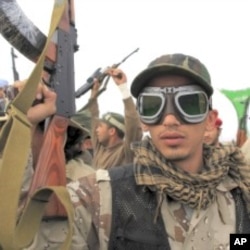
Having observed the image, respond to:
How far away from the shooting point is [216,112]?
104 inches

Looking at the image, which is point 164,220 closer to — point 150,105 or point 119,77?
point 150,105

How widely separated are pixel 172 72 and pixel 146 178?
1.48 ft

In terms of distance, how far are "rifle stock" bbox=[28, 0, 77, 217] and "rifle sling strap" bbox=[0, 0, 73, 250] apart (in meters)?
0.36

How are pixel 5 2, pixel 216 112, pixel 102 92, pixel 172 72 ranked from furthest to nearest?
pixel 102 92, pixel 216 112, pixel 172 72, pixel 5 2

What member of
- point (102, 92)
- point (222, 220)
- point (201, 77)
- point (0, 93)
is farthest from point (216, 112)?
point (102, 92)

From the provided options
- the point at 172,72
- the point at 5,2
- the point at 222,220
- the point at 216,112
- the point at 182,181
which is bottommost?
the point at 222,220

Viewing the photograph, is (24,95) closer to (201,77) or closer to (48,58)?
(48,58)

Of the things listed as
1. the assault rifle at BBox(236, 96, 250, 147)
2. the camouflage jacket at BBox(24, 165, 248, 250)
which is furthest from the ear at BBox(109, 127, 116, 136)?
the camouflage jacket at BBox(24, 165, 248, 250)

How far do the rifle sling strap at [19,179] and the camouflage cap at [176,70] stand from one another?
0.47m

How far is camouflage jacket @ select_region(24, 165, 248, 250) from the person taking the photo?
7.38 ft

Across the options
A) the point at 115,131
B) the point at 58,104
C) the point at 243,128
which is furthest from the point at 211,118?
the point at 243,128

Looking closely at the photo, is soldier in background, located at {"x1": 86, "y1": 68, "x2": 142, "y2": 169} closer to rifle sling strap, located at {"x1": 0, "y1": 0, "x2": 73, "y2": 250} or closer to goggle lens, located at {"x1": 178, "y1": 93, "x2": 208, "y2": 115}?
goggle lens, located at {"x1": 178, "y1": 93, "x2": 208, "y2": 115}

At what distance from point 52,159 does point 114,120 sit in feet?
13.7

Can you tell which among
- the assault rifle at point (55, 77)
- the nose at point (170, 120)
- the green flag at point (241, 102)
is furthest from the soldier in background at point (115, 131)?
the green flag at point (241, 102)
